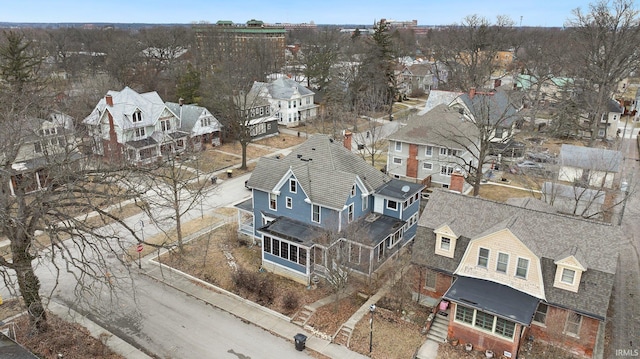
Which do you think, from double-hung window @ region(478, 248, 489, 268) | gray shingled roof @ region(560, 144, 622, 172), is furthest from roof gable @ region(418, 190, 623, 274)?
gray shingled roof @ region(560, 144, 622, 172)

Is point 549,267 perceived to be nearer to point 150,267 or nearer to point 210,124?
point 150,267

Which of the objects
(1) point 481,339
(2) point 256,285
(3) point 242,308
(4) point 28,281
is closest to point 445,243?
(1) point 481,339

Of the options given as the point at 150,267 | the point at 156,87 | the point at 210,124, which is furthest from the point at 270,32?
the point at 150,267

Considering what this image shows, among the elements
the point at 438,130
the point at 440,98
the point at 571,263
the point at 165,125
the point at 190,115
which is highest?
the point at 440,98

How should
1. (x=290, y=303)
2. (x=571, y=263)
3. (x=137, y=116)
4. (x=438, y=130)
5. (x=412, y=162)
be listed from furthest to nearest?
(x=137, y=116)
(x=412, y=162)
(x=438, y=130)
(x=290, y=303)
(x=571, y=263)

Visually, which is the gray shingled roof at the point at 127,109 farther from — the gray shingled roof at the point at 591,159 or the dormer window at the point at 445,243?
the gray shingled roof at the point at 591,159

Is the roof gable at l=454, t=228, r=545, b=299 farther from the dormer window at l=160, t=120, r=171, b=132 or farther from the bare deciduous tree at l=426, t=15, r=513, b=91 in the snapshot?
the bare deciduous tree at l=426, t=15, r=513, b=91

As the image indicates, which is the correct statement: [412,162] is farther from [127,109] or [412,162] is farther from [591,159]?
[127,109]
